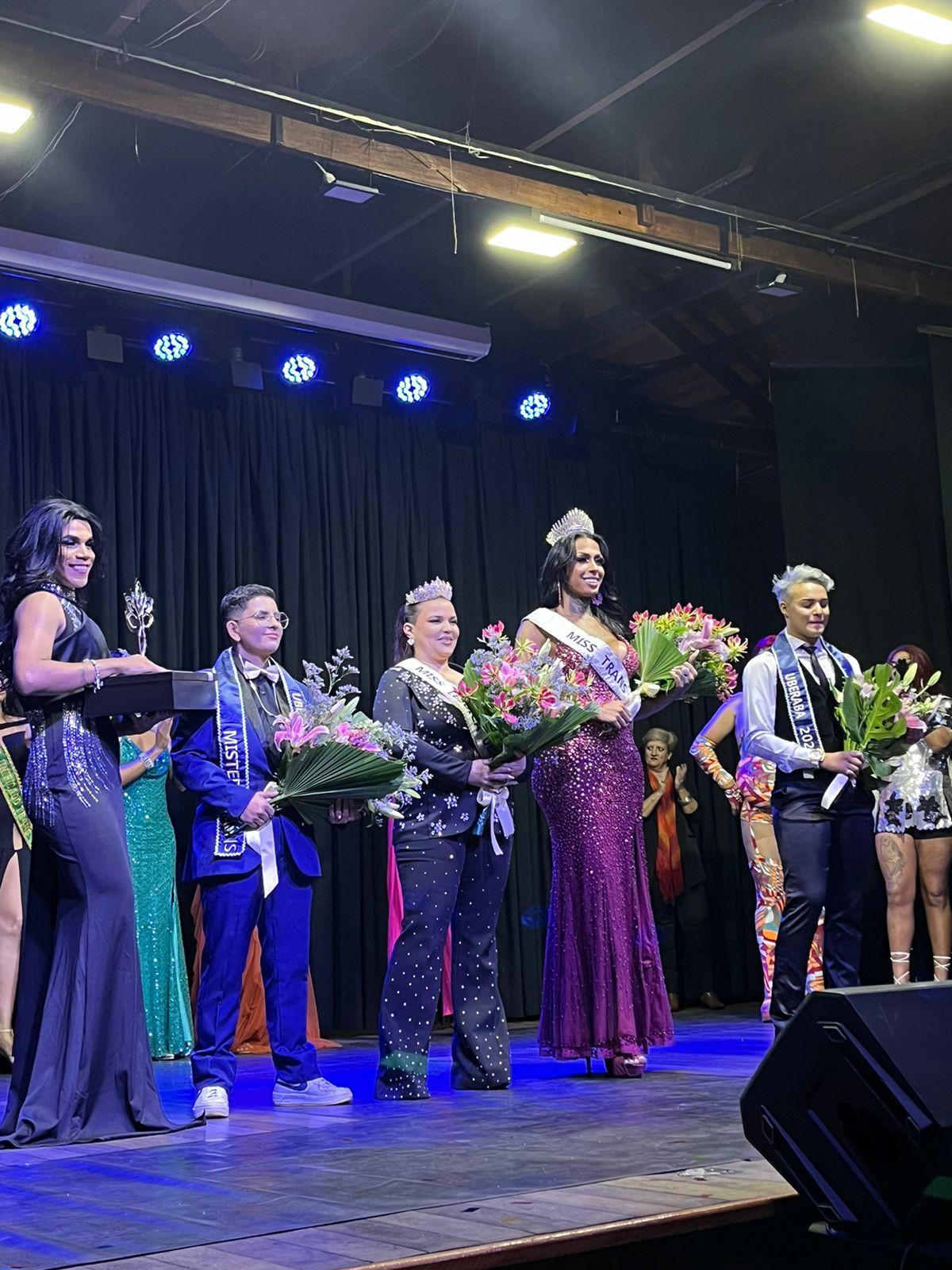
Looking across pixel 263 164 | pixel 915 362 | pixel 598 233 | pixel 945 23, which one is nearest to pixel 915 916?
pixel 915 362

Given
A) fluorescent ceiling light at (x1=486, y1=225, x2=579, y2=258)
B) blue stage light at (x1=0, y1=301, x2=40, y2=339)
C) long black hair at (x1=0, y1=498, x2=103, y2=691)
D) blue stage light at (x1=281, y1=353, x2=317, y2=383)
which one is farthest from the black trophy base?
blue stage light at (x1=281, y1=353, x2=317, y2=383)

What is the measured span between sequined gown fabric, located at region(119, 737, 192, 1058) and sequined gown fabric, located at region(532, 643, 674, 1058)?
2.00 meters

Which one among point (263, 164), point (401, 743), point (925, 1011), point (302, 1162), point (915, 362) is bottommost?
point (302, 1162)

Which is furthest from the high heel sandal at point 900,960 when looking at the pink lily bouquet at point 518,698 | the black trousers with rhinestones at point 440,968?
the pink lily bouquet at point 518,698

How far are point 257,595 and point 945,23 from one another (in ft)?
11.2

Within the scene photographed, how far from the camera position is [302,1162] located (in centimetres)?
277

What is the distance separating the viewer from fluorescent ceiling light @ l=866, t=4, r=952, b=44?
16.9 ft

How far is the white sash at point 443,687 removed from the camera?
406 centimetres

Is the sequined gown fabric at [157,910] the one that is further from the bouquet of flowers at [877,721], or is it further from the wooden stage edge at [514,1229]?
the wooden stage edge at [514,1229]

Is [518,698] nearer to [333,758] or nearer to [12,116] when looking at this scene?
[333,758]

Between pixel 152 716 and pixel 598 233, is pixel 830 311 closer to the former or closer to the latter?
pixel 598 233

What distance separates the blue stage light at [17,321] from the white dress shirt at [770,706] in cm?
336

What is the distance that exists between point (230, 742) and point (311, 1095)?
0.96 m

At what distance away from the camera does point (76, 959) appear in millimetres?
3303
